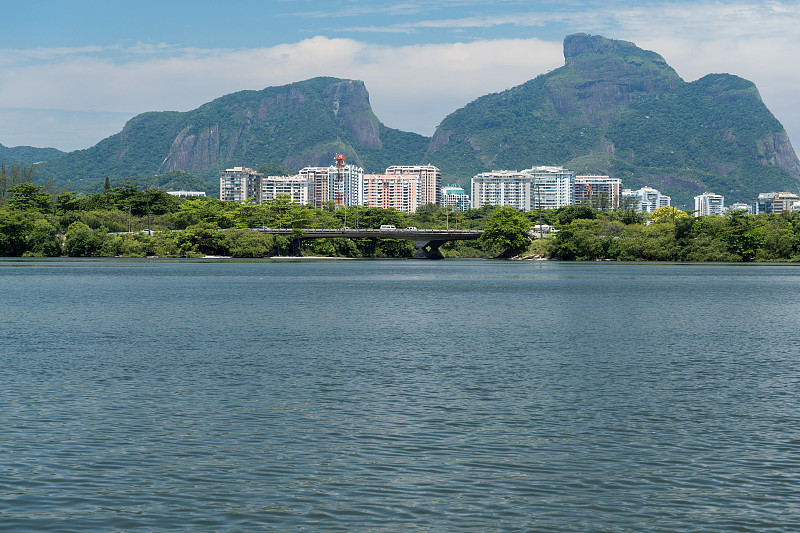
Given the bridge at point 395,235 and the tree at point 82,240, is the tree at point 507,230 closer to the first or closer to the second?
the bridge at point 395,235

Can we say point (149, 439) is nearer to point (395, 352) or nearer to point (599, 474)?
point (599, 474)

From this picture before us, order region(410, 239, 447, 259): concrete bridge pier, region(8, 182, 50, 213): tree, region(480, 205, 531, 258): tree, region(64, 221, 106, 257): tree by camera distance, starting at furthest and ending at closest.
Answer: region(410, 239, 447, 259): concrete bridge pier < region(480, 205, 531, 258): tree < region(8, 182, 50, 213): tree < region(64, 221, 106, 257): tree

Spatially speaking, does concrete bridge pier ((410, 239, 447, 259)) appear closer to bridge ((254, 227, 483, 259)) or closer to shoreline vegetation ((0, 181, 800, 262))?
bridge ((254, 227, 483, 259))

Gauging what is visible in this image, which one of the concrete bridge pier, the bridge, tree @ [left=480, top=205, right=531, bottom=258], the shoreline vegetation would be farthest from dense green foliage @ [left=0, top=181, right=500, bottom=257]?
tree @ [left=480, top=205, right=531, bottom=258]

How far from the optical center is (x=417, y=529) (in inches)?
474

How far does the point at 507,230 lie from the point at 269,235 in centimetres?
4899

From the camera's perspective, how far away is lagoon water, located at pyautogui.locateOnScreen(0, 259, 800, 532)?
1298 centimetres

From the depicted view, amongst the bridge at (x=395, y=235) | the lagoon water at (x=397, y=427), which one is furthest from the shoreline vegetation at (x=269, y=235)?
the lagoon water at (x=397, y=427)

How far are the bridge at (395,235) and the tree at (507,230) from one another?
3.43 m

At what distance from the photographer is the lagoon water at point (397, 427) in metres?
13.0

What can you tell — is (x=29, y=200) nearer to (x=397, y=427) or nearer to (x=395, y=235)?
(x=395, y=235)

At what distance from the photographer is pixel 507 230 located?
168 meters

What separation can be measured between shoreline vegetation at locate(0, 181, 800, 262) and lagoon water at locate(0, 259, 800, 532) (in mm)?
111658

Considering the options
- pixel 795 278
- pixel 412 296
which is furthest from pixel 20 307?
pixel 795 278
